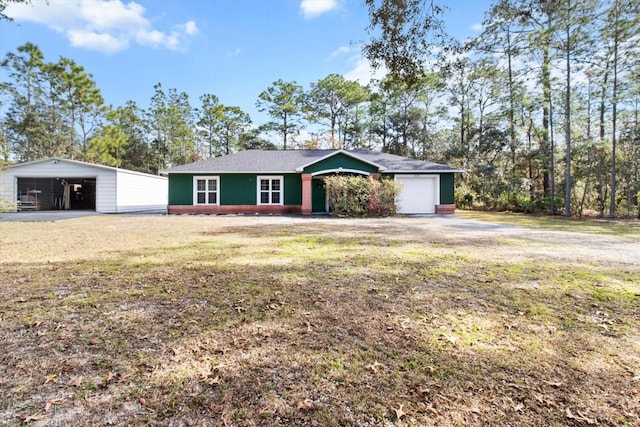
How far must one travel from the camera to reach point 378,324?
316cm

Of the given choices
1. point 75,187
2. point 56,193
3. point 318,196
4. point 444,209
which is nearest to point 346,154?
point 318,196

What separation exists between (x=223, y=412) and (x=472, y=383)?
1652 millimetres

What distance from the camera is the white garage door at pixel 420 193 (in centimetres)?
1848

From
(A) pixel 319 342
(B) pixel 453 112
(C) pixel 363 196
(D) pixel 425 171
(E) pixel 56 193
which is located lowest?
(A) pixel 319 342

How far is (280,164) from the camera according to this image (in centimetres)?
1900

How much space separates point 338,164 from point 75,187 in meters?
20.6

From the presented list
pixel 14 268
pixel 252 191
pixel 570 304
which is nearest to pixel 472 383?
pixel 570 304

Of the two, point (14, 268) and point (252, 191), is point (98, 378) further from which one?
point (252, 191)

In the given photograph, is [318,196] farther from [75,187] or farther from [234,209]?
[75,187]

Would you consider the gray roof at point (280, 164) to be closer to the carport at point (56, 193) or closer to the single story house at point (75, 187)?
the single story house at point (75, 187)

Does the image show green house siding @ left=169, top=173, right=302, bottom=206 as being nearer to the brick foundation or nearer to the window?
the window

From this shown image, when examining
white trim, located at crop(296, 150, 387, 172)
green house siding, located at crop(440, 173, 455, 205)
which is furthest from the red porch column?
green house siding, located at crop(440, 173, 455, 205)

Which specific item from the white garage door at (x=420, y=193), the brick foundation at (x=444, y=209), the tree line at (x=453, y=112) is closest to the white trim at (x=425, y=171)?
the white garage door at (x=420, y=193)

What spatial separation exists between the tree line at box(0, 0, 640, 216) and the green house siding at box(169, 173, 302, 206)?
7.37 metres
